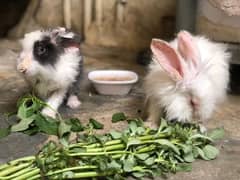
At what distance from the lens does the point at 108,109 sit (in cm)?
276

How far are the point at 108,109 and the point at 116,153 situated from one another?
0.70 m

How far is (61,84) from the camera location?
256 cm

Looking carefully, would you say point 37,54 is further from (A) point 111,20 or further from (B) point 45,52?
(A) point 111,20

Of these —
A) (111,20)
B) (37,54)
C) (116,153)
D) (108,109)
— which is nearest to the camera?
(116,153)

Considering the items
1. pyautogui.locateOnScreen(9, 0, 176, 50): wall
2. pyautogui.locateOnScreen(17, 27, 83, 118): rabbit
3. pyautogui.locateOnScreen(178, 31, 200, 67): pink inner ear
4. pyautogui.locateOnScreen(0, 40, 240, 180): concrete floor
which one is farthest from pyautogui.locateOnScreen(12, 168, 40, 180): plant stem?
pyautogui.locateOnScreen(9, 0, 176, 50): wall

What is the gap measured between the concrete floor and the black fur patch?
34cm

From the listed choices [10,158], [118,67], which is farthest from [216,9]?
[10,158]

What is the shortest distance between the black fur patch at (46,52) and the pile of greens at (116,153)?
0.26 metres

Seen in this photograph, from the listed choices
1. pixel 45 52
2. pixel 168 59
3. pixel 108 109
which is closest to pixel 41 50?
pixel 45 52

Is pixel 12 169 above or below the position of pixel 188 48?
below

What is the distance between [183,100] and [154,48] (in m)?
0.25

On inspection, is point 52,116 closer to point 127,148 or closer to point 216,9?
point 127,148

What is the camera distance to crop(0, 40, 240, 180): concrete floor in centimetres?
218

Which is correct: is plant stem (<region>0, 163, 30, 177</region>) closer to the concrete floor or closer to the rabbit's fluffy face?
the concrete floor
